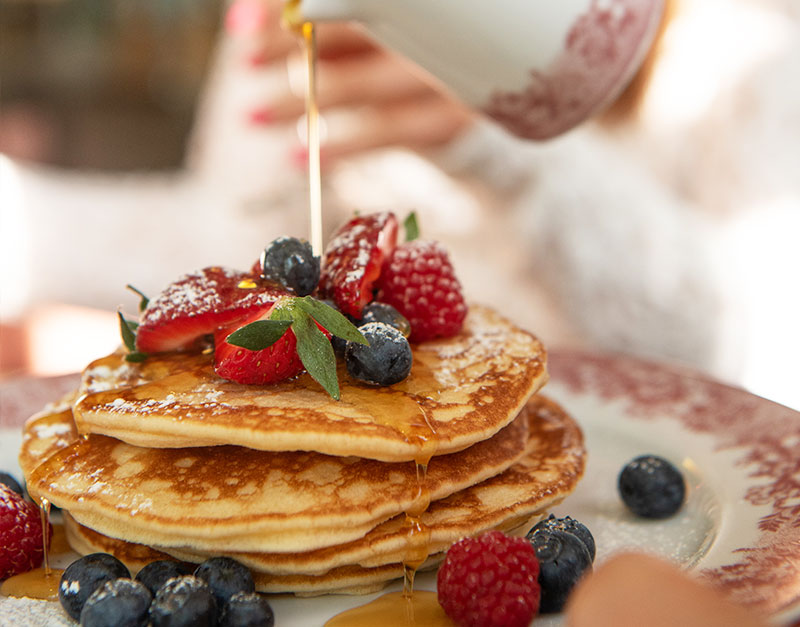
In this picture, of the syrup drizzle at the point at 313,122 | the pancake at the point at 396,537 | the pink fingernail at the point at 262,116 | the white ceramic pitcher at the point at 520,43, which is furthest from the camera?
the pink fingernail at the point at 262,116

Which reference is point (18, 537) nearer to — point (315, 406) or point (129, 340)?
point (129, 340)

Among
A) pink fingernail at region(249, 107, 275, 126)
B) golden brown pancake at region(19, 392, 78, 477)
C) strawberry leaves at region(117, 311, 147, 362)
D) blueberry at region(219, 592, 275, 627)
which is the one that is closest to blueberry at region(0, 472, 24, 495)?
golden brown pancake at region(19, 392, 78, 477)

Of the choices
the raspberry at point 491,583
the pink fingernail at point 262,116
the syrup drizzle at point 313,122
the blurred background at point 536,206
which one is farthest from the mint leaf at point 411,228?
the pink fingernail at point 262,116

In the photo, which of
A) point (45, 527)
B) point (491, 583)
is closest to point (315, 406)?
point (491, 583)

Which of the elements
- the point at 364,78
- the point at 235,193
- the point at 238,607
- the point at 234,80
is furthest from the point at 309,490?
the point at 234,80

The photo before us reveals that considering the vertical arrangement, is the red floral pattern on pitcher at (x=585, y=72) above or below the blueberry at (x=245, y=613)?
above

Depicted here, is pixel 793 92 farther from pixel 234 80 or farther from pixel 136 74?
pixel 136 74

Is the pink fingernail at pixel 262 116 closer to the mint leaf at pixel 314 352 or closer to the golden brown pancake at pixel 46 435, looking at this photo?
the golden brown pancake at pixel 46 435

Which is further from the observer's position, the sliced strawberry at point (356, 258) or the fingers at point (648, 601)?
the sliced strawberry at point (356, 258)
